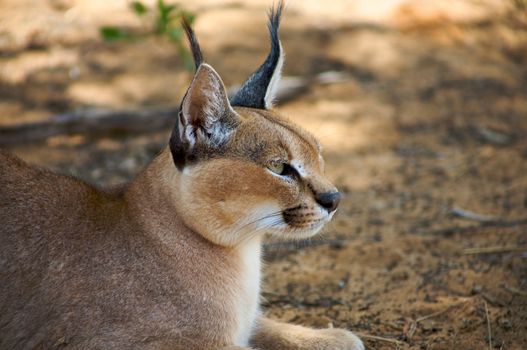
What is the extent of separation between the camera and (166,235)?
3.39 m

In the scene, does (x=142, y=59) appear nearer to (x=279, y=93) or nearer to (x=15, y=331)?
(x=279, y=93)

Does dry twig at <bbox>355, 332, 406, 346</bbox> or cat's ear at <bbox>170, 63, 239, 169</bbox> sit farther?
dry twig at <bbox>355, 332, 406, 346</bbox>

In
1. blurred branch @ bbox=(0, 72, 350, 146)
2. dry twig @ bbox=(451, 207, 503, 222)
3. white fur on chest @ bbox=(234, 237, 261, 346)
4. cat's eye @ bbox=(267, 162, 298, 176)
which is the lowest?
blurred branch @ bbox=(0, 72, 350, 146)

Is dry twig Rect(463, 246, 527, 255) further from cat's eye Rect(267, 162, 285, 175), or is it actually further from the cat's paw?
cat's eye Rect(267, 162, 285, 175)

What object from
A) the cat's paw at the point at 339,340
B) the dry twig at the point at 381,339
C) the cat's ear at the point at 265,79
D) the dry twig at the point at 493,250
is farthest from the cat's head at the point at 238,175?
the dry twig at the point at 493,250

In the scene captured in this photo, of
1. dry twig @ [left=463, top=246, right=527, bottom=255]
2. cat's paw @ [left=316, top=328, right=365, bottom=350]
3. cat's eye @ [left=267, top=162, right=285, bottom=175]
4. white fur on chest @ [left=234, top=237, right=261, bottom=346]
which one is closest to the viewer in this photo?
cat's eye @ [left=267, top=162, right=285, bottom=175]

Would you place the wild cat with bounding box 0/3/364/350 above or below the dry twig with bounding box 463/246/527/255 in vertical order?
above

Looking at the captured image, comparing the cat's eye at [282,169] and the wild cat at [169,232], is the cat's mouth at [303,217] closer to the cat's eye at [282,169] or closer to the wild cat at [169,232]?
the wild cat at [169,232]

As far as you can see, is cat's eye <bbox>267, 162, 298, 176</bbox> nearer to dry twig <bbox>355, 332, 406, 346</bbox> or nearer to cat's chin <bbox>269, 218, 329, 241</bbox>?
cat's chin <bbox>269, 218, 329, 241</bbox>

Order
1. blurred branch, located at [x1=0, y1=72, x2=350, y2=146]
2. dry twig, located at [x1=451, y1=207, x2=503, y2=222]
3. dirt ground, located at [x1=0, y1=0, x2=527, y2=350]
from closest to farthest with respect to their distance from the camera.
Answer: dirt ground, located at [x1=0, y1=0, x2=527, y2=350]
dry twig, located at [x1=451, y1=207, x2=503, y2=222]
blurred branch, located at [x1=0, y1=72, x2=350, y2=146]

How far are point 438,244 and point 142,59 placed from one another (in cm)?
420

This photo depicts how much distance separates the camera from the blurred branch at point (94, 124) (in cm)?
636

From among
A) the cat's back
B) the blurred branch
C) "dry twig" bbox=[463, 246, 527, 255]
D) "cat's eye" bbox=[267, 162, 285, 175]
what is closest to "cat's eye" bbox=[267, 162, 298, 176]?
"cat's eye" bbox=[267, 162, 285, 175]

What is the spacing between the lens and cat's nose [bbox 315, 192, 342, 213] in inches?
131
